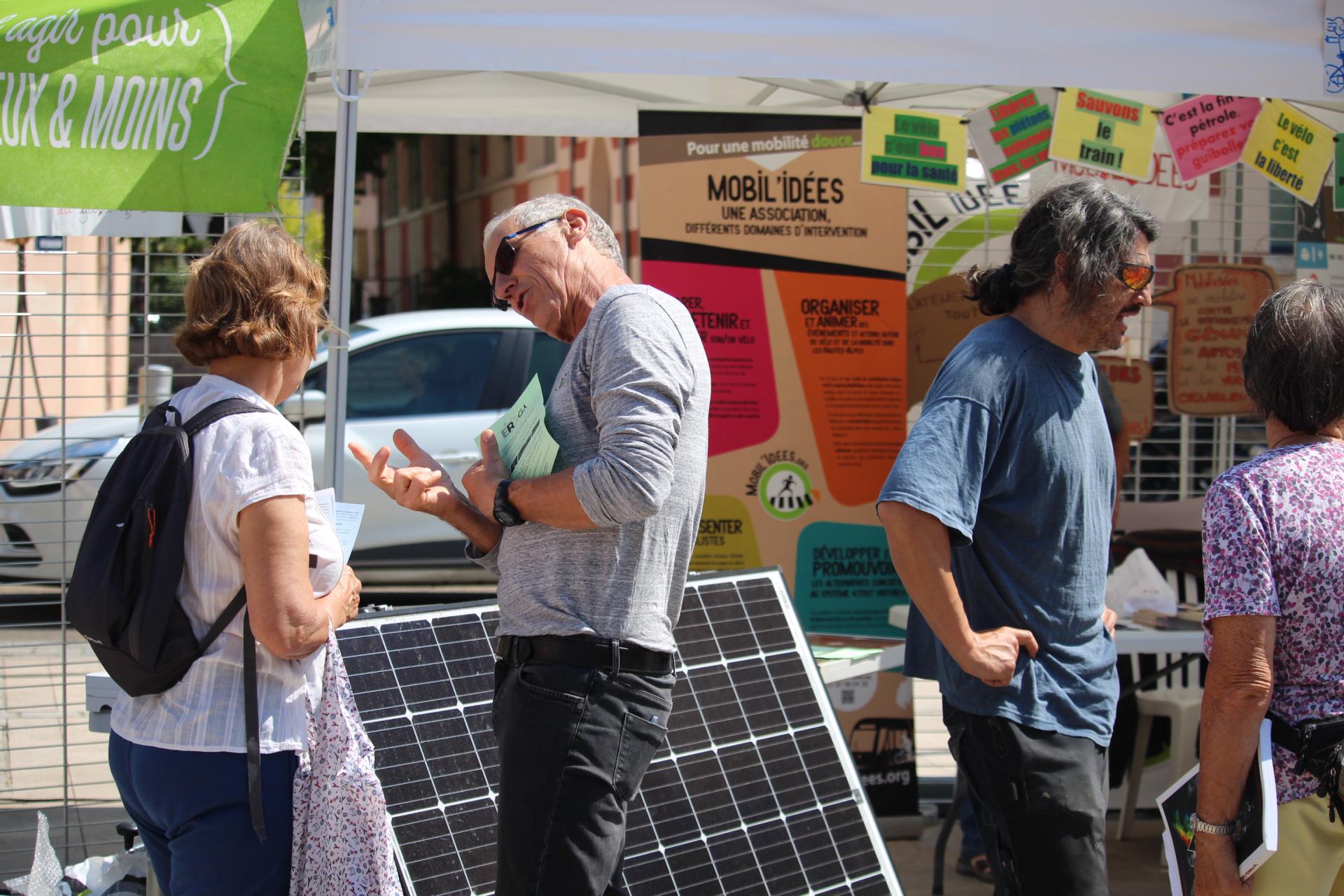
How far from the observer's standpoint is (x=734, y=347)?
428 cm

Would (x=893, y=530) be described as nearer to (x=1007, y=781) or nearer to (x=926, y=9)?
(x=1007, y=781)

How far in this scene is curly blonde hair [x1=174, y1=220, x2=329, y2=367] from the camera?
202 centimetres

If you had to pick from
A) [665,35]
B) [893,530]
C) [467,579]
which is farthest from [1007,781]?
[467,579]

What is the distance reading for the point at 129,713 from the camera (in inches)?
78.9

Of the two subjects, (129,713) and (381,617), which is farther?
(381,617)

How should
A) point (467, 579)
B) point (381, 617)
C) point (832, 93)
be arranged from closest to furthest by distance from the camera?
point (381, 617), point (832, 93), point (467, 579)

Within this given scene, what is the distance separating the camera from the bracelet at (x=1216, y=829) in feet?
6.51

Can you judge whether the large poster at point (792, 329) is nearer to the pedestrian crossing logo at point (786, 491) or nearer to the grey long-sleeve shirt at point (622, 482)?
the pedestrian crossing logo at point (786, 491)

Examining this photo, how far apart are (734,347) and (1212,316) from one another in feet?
6.77

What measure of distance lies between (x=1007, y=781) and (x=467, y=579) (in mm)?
6308

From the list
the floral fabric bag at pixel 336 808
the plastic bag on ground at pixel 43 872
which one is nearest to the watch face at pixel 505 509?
the floral fabric bag at pixel 336 808

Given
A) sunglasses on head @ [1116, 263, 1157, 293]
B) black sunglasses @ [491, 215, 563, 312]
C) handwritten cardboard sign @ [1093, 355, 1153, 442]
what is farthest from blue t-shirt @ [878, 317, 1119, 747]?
handwritten cardboard sign @ [1093, 355, 1153, 442]

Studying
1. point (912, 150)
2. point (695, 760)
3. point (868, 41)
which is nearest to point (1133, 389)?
point (912, 150)

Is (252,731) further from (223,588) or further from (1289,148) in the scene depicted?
(1289,148)
